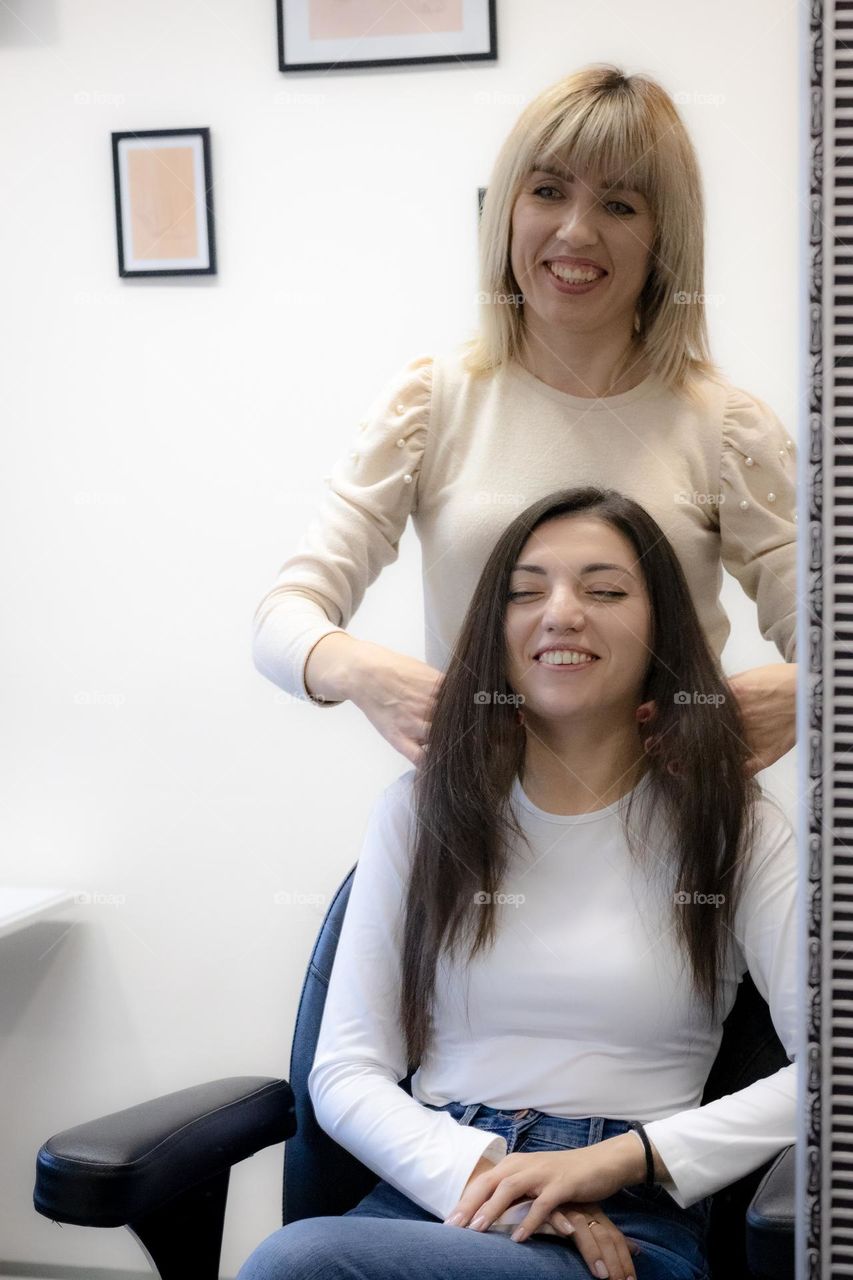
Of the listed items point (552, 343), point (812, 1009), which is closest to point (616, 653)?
point (552, 343)

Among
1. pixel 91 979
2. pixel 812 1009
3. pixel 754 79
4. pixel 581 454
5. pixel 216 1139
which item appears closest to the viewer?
pixel 812 1009

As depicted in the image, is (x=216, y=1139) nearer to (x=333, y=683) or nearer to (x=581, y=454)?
(x=333, y=683)

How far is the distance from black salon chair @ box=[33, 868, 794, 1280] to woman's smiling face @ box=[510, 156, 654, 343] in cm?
74

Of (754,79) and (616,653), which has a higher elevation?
(754,79)

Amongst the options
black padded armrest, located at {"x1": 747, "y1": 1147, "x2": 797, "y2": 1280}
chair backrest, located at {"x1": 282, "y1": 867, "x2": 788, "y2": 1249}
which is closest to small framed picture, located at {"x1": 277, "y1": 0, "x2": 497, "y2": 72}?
chair backrest, located at {"x1": 282, "y1": 867, "x2": 788, "y2": 1249}

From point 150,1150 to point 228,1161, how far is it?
12 centimetres

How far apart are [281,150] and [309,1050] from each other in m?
1.49

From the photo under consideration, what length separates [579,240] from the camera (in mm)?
1469

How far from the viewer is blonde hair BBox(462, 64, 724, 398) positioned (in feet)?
4.74

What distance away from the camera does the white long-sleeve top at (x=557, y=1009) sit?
135 cm

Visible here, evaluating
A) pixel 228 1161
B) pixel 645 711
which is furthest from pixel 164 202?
pixel 228 1161

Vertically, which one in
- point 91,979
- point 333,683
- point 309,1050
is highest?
point 333,683

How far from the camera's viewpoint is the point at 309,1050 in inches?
59.4

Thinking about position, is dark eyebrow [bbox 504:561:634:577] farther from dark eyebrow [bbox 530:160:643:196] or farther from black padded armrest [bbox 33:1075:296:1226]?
black padded armrest [bbox 33:1075:296:1226]
